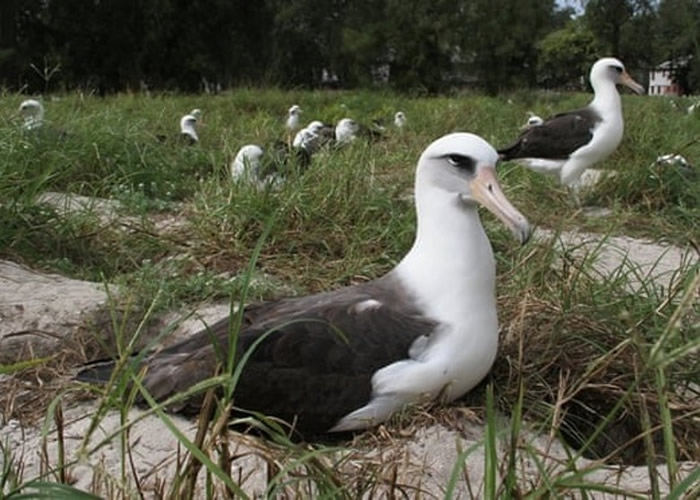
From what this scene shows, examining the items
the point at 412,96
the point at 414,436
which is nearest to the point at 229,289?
the point at 414,436

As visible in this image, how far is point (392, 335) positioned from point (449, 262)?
0.25 m

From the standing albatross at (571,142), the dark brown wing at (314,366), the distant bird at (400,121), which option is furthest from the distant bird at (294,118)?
the dark brown wing at (314,366)

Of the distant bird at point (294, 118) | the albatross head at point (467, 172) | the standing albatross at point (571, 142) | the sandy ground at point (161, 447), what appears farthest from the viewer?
the distant bird at point (294, 118)

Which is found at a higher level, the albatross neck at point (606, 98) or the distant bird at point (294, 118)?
the albatross neck at point (606, 98)

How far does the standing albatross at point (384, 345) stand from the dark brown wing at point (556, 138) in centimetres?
355

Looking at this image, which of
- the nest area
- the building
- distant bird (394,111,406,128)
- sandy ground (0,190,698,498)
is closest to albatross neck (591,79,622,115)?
the building

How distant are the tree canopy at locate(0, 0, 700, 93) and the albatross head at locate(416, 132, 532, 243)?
15397mm

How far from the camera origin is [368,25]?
27.9 m

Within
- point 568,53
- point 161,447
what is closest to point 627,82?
point 161,447

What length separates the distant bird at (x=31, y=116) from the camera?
5.10m

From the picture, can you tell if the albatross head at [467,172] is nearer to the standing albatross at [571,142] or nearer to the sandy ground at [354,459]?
the sandy ground at [354,459]

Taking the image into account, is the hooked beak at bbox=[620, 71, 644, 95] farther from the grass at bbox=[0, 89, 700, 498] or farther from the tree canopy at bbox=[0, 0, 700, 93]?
the tree canopy at bbox=[0, 0, 700, 93]

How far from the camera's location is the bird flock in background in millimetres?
2289

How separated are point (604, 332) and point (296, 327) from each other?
3.14 feet
